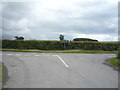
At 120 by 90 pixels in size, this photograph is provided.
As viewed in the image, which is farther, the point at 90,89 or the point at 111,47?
the point at 111,47

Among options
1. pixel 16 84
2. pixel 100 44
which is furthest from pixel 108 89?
pixel 100 44

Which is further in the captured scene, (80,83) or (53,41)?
(53,41)

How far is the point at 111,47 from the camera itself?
2773 centimetres

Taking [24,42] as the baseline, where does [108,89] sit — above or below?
below

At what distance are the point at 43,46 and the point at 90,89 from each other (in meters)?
21.7

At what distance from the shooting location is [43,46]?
1022 inches

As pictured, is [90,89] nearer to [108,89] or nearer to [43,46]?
[108,89]

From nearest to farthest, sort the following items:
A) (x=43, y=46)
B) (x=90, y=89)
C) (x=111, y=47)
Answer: (x=90, y=89)
(x=43, y=46)
(x=111, y=47)

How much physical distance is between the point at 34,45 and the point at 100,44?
15.9 meters

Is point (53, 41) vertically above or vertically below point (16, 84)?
above

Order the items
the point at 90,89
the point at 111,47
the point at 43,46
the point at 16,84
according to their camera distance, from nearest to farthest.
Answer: the point at 90,89 → the point at 16,84 → the point at 43,46 → the point at 111,47

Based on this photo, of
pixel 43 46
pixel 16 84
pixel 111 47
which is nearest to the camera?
pixel 16 84

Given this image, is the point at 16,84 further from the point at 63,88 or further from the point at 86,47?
the point at 86,47

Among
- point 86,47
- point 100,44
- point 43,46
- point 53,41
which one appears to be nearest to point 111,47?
point 100,44
